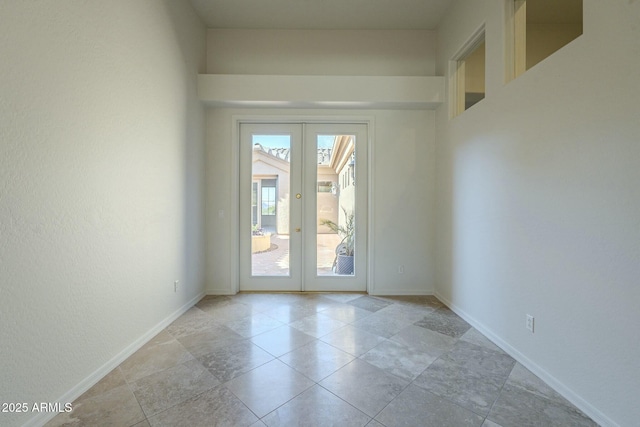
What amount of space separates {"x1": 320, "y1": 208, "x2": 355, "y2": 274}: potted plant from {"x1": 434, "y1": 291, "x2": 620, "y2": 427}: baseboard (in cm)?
154

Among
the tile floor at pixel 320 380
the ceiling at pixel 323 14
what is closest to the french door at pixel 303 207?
the tile floor at pixel 320 380

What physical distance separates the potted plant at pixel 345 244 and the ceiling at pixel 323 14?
2.41 m

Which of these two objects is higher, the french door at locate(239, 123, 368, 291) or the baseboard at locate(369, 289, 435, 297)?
the french door at locate(239, 123, 368, 291)

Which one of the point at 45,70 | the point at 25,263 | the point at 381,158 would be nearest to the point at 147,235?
the point at 25,263

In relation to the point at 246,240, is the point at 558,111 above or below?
above

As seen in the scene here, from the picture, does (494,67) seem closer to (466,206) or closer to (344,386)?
(466,206)

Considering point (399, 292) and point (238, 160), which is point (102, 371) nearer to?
point (238, 160)

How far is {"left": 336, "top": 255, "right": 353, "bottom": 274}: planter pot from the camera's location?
146 inches

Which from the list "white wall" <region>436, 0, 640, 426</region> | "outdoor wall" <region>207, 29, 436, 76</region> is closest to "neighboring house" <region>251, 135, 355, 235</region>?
"outdoor wall" <region>207, 29, 436, 76</region>

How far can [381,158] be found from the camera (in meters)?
3.56

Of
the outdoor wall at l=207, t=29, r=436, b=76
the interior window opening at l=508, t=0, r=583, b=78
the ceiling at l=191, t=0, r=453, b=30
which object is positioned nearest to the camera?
the interior window opening at l=508, t=0, r=583, b=78

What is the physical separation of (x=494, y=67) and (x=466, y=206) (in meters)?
1.31

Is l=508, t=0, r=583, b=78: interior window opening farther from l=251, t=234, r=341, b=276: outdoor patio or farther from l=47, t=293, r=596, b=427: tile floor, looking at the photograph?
l=251, t=234, r=341, b=276: outdoor patio

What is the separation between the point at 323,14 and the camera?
3.20 meters
